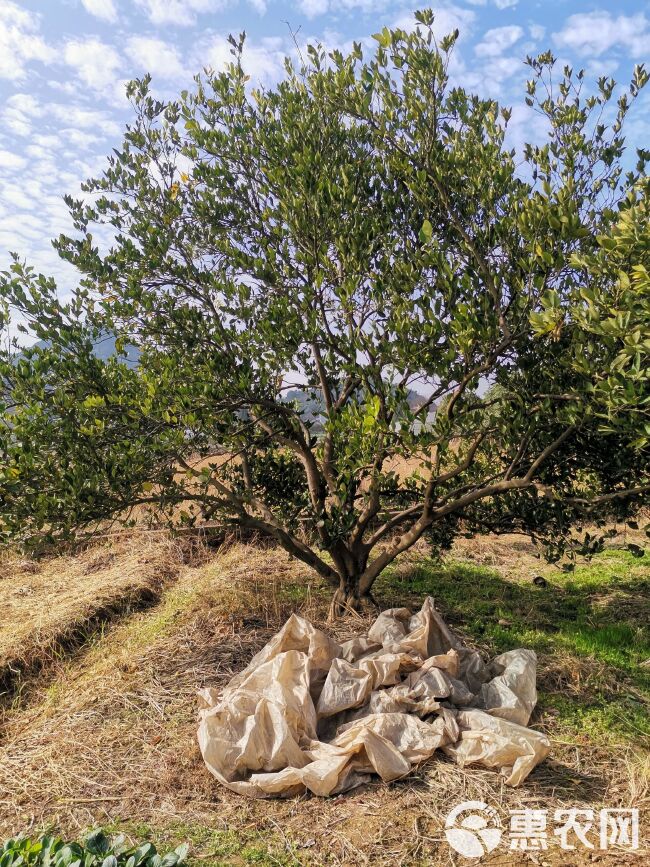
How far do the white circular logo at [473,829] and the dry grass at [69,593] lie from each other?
4.66m

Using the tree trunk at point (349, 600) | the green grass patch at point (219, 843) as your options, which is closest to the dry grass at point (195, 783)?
the green grass patch at point (219, 843)

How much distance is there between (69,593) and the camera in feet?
26.8

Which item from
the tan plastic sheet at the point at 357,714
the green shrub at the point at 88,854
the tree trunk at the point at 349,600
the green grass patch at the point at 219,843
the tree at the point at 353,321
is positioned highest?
the tree at the point at 353,321

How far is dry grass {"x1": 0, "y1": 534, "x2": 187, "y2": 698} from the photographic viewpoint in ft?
21.7

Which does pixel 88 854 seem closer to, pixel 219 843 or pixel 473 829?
pixel 219 843

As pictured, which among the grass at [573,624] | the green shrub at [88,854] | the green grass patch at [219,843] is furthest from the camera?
the grass at [573,624]

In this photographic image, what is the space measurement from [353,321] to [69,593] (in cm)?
549

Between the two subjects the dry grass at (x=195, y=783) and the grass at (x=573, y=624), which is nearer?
the dry grass at (x=195, y=783)

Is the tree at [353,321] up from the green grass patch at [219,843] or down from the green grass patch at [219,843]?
up

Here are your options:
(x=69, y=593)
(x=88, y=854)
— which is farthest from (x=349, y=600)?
(x=69, y=593)

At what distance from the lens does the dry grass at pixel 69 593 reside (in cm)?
661

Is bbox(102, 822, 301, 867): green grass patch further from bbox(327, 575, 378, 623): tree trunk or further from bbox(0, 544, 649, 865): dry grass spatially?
bbox(327, 575, 378, 623): tree trunk

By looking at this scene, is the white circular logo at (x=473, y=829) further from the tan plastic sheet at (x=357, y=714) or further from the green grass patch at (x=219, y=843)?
the green grass patch at (x=219, y=843)

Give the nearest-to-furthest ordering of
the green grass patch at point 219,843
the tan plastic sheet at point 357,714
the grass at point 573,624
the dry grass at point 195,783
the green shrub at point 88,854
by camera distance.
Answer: the green shrub at point 88,854, the green grass patch at point 219,843, the dry grass at point 195,783, the tan plastic sheet at point 357,714, the grass at point 573,624
